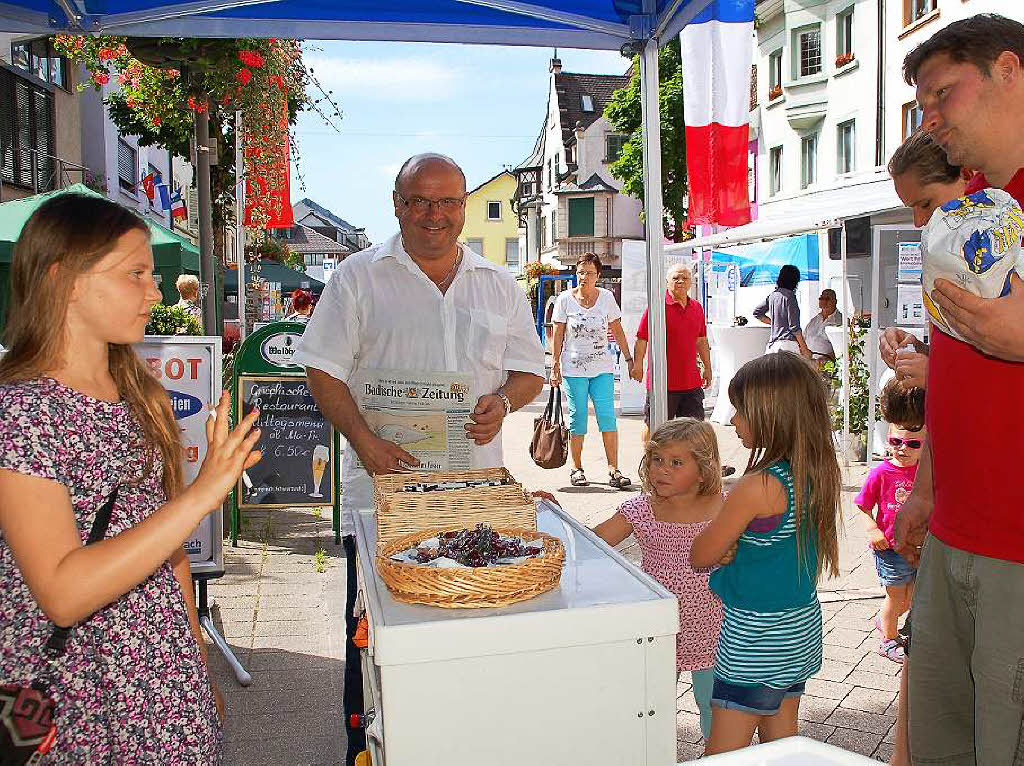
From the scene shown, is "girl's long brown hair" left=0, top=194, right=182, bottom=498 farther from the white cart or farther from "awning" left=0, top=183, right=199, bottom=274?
"awning" left=0, top=183, right=199, bottom=274

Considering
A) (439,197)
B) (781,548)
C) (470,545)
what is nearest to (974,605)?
Result: (781,548)

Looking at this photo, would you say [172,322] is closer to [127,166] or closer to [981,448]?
[981,448]

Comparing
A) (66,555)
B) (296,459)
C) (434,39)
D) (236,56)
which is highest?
(236,56)

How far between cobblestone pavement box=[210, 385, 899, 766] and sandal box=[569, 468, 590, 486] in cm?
89

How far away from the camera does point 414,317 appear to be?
10.7ft

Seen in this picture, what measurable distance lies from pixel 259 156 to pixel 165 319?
5.90ft

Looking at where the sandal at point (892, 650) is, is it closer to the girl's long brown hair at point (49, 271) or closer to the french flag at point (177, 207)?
the girl's long brown hair at point (49, 271)

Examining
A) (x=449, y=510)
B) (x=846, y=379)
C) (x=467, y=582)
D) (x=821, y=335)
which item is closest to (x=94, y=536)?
(x=467, y=582)

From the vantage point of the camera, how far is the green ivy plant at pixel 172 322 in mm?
8336

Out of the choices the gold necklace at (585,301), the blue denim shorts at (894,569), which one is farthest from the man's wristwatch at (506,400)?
the gold necklace at (585,301)

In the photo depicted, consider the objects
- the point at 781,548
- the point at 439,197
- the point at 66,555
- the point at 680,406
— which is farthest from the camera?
the point at 680,406

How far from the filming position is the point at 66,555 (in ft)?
5.39

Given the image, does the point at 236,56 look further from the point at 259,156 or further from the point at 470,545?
the point at 470,545

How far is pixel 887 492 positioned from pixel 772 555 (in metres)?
1.58
